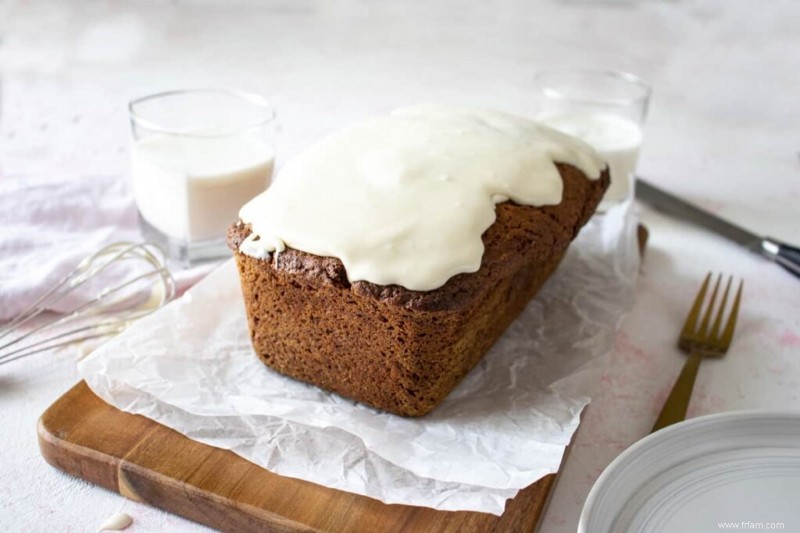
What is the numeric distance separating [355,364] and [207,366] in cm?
29

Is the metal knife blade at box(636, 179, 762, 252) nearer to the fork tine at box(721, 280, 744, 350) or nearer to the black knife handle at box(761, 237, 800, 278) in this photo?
the black knife handle at box(761, 237, 800, 278)

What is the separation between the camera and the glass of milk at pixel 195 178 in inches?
79.9

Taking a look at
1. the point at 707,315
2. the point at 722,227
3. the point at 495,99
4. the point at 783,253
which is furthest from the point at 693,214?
the point at 495,99

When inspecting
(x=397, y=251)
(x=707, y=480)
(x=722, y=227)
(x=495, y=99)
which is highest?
(x=397, y=251)

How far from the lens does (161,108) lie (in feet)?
7.45

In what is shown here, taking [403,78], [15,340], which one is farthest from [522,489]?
[403,78]

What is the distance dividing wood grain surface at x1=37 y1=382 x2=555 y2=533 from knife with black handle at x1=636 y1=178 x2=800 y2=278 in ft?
3.58

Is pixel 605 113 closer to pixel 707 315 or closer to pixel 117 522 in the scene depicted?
pixel 707 315

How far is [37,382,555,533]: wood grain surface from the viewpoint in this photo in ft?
4.43

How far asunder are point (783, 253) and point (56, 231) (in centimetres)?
174

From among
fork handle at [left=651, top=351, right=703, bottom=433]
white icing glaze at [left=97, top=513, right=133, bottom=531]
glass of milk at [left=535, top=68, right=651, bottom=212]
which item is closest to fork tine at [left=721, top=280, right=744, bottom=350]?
fork handle at [left=651, top=351, right=703, bottom=433]

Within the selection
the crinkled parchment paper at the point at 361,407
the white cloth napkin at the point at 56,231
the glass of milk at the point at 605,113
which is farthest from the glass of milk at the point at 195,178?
the glass of milk at the point at 605,113

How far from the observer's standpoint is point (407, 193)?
1.56 meters

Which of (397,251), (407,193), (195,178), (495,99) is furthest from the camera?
(495,99)
